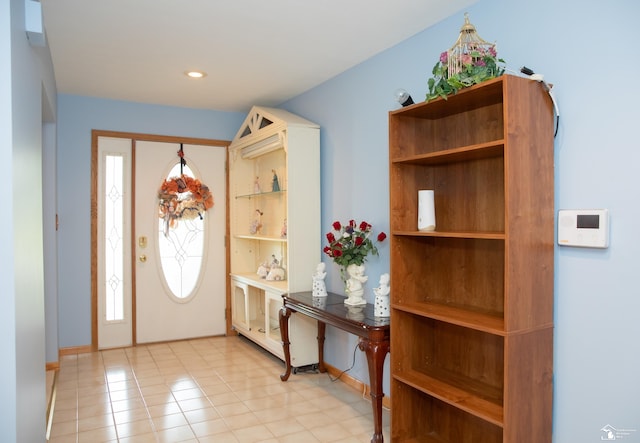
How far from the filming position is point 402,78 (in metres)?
3.02

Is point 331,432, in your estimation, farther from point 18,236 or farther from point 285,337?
point 18,236

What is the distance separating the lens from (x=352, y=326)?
2795 mm

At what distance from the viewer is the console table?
8.57ft

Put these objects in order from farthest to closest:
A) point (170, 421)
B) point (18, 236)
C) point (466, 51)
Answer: point (170, 421) < point (466, 51) < point (18, 236)

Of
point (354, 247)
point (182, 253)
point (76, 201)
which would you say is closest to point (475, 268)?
point (354, 247)

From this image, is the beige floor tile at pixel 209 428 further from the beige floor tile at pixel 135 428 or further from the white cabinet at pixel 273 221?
the white cabinet at pixel 273 221

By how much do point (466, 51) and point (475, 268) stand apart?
3.51 ft

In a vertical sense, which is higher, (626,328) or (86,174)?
(86,174)

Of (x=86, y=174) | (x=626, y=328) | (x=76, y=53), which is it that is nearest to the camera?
(x=626, y=328)

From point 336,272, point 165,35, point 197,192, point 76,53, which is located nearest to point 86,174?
point 197,192

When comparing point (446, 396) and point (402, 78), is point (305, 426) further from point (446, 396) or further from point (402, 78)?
point (402, 78)

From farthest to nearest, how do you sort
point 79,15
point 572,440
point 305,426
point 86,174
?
point 86,174
point 305,426
point 79,15
point 572,440

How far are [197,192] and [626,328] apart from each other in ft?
13.2

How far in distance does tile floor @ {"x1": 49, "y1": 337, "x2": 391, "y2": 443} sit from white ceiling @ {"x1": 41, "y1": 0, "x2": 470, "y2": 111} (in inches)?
96.0
